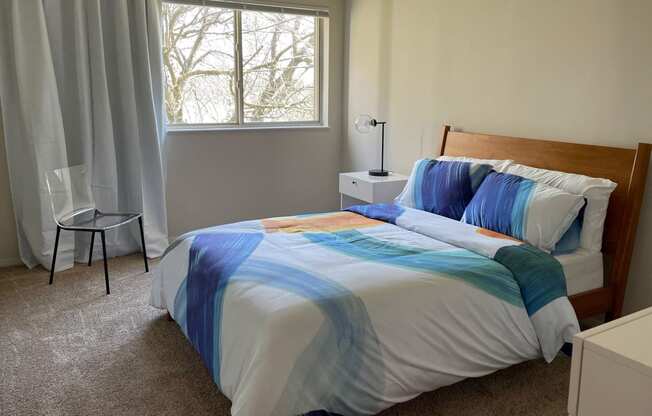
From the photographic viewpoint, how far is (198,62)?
4246 mm

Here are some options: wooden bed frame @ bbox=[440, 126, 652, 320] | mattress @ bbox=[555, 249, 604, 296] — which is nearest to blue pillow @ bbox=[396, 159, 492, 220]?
wooden bed frame @ bbox=[440, 126, 652, 320]

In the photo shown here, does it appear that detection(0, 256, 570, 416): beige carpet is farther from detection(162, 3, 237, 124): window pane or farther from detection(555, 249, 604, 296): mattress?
detection(162, 3, 237, 124): window pane

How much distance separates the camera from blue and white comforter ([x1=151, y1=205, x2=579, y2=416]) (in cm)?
180

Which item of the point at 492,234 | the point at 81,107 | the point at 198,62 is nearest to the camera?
the point at 492,234

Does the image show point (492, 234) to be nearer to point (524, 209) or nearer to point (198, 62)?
point (524, 209)

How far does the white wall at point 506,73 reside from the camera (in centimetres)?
264

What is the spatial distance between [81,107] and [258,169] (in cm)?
143

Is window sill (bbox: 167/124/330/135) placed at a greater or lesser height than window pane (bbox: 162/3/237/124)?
lesser

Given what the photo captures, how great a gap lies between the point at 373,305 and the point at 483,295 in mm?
494

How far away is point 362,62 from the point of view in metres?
4.51

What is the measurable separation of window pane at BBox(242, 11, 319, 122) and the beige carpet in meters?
2.02

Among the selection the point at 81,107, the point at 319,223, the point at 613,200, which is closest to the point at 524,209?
the point at 613,200

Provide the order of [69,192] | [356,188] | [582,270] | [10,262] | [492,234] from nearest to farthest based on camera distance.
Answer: [582,270]
[492,234]
[69,192]
[10,262]
[356,188]

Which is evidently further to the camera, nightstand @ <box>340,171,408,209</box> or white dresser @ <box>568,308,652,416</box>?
nightstand @ <box>340,171,408,209</box>
